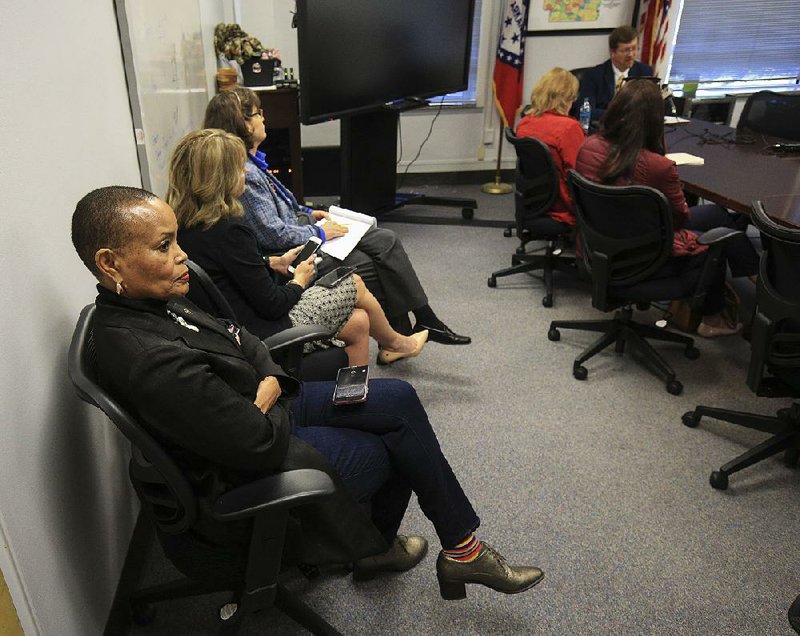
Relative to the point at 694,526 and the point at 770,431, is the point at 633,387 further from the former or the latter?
the point at 694,526

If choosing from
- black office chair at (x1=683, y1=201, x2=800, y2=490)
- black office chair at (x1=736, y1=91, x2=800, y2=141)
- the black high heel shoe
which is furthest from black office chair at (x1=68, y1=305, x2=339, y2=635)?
black office chair at (x1=736, y1=91, x2=800, y2=141)

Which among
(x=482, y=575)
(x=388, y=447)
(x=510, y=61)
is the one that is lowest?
(x=482, y=575)

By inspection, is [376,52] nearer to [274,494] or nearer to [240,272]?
[240,272]

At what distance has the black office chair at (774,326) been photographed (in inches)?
65.5

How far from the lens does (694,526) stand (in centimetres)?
186

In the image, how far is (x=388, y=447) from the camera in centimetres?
147

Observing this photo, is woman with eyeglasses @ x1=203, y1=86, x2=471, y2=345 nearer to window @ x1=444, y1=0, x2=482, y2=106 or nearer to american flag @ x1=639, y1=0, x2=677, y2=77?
window @ x1=444, y1=0, x2=482, y2=106

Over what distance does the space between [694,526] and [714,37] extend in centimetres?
469

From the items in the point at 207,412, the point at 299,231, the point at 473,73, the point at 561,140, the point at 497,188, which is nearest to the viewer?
the point at 207,412

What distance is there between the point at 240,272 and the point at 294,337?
14.0 inches

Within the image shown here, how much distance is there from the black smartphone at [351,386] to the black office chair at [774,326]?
1.12 m

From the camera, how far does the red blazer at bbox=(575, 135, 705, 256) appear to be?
2283 mm

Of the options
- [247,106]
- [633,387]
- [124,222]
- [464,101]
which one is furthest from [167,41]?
[464,101]

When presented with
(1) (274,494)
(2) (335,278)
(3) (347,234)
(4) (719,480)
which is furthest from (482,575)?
(3) (347,234)
